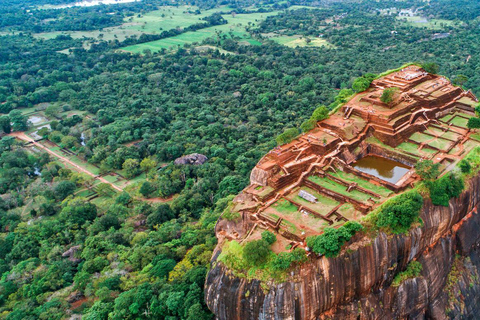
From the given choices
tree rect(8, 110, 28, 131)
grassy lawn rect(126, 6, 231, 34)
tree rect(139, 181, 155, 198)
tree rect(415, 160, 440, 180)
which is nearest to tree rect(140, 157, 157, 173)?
tree rect(139, 181, 155, 198)

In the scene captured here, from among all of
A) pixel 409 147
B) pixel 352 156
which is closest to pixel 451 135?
pixel 409 147

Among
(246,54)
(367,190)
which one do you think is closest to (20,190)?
(367,190)

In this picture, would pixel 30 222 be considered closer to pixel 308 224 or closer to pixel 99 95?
pixel 308 224

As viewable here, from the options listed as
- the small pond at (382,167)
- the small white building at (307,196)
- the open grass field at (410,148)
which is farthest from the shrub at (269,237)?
the open grass field at (410,148)

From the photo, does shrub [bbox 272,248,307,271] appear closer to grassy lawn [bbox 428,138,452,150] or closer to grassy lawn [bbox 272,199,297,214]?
grassy lawn [bbox 272,199,297,214]

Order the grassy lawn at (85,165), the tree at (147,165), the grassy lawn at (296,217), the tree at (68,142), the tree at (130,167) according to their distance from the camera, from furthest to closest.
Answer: the tree at (68,142)
the grassy lawn at (85,165)
the tree at (147,165)
the tree at (130,167)
the grassy lawn at (296,217)

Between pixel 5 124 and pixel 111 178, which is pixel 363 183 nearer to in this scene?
pixel 111 178

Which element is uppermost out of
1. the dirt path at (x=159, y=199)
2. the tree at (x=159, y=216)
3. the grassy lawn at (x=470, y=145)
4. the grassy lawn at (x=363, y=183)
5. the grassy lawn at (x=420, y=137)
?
the grassy lawn at (x=470, y=145)

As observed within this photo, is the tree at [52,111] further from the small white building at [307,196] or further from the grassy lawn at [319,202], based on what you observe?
the small white building at [307,196]
